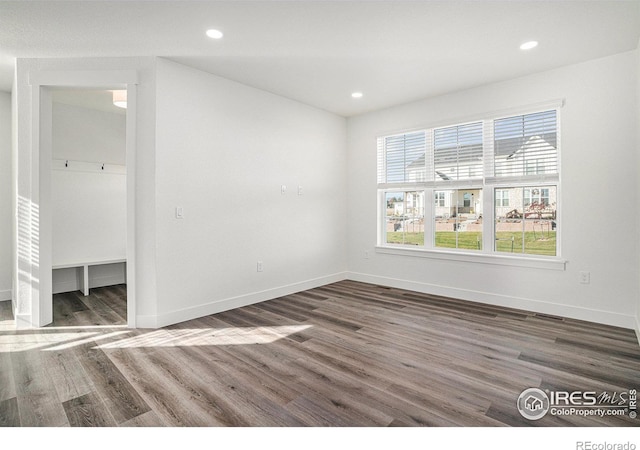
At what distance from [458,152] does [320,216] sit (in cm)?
222

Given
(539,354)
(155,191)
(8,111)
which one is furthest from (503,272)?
(8,111)

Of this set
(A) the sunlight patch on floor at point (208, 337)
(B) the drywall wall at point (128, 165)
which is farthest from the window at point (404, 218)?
(B) the drywall wall at point (128, 165)

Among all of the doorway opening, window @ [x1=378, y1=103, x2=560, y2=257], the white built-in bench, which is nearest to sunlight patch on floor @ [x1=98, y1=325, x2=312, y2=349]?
the doorway opening

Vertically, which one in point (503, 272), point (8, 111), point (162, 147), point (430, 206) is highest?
point (8, 111)

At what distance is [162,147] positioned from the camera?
3.60 m

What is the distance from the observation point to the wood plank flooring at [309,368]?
2027 millimetres

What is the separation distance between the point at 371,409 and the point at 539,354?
Result: 1721mm

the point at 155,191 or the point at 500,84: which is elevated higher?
the point at 500,84

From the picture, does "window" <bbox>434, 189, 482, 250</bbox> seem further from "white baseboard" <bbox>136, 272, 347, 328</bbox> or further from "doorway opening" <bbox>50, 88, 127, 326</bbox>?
"doorway opening" <bbox>50, 88, 127, 326</bbox>

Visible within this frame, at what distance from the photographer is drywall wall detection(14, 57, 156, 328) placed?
11.6 feet

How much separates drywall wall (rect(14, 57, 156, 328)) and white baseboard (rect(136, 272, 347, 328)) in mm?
112

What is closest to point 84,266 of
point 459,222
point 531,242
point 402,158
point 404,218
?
point 404,218

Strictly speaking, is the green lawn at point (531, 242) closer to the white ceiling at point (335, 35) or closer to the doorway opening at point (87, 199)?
the white ceiling at point (335, 35)

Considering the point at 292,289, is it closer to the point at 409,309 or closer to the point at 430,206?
the point at 409,309
